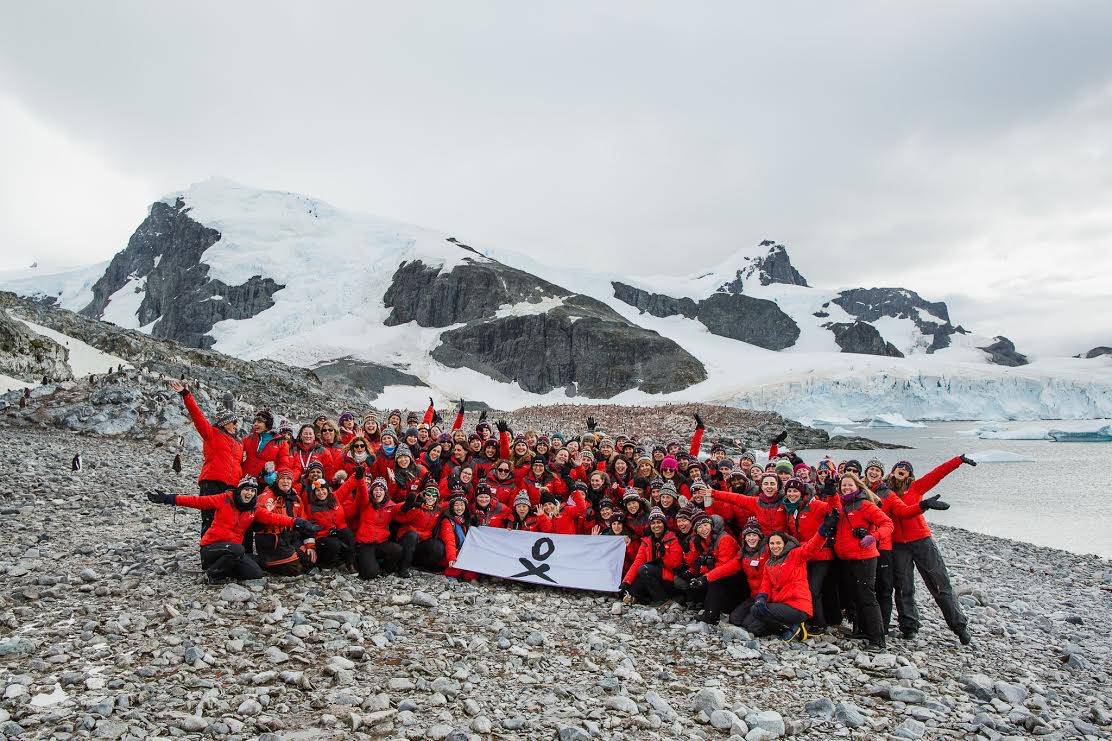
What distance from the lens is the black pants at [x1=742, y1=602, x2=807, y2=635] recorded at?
7.30m

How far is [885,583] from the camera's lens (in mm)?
7777

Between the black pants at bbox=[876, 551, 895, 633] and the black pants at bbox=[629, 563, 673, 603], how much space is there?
2412 mm

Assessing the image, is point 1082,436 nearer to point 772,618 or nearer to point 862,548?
point 862,548

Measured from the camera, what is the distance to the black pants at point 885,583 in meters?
7.67

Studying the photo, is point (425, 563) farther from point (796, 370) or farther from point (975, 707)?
point (796, 370)

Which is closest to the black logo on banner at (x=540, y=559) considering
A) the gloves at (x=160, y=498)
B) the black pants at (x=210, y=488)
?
the black pants at (x=210, y=488)

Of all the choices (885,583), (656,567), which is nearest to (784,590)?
(885,583)

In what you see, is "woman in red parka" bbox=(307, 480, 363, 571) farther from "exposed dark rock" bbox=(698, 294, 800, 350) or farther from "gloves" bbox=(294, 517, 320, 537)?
"exposed dark rock" bbox=(698, 294, 800, 350)

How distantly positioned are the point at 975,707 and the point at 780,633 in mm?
1895

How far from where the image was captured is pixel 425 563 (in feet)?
29.9

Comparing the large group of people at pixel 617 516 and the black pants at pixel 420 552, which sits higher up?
the large group of people at pixel 617 516

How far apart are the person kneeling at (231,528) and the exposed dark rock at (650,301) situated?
162127mm

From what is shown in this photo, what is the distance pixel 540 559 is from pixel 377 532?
7.32 feet

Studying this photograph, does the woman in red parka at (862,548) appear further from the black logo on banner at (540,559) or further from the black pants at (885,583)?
the black logo on banner at (540,559)
